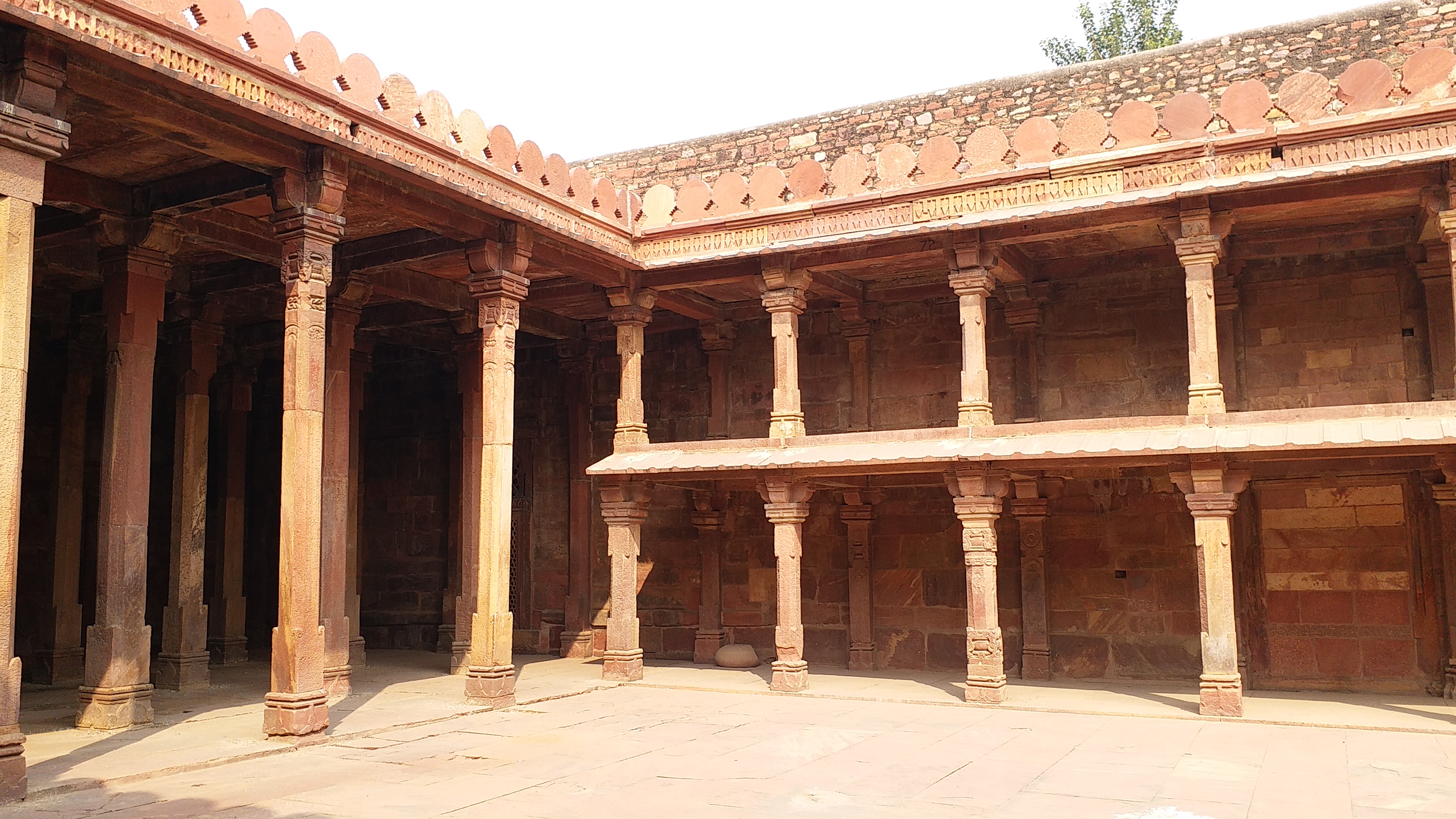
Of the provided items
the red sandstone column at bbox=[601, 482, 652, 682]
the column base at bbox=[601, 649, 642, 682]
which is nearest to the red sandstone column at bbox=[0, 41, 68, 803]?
the red sandstone column at bbox=[601, 482, 652, 682]

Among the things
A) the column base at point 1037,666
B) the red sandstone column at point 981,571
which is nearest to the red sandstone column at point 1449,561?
the column base at point 1037,666

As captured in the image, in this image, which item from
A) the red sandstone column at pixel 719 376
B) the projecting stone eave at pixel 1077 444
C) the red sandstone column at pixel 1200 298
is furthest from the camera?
the red sandstone column at pixel 719 376

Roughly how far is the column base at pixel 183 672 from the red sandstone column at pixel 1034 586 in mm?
9155

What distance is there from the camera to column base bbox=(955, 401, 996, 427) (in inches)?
464

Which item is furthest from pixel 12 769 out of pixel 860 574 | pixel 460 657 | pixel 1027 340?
pixel 1027 340

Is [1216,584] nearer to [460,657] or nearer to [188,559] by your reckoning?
[460,657]

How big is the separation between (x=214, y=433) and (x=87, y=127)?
9.71 metres

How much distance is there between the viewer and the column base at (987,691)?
37.2 feet

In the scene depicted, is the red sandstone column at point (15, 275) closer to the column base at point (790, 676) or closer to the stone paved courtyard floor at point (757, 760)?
the stone paved courtyard floor at point (757, 760)

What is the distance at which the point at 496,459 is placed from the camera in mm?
11570

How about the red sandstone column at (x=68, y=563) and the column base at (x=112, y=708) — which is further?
the red sandstone column at (x=68, y=563)

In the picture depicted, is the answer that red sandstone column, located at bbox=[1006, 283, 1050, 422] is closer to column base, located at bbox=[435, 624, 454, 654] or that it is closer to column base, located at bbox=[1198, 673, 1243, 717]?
column base, located at bbox=[1198, 673, 1243, 717]

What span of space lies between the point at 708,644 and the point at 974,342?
19.3 ft

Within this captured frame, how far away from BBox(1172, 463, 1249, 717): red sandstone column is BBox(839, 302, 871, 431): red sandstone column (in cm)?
501
